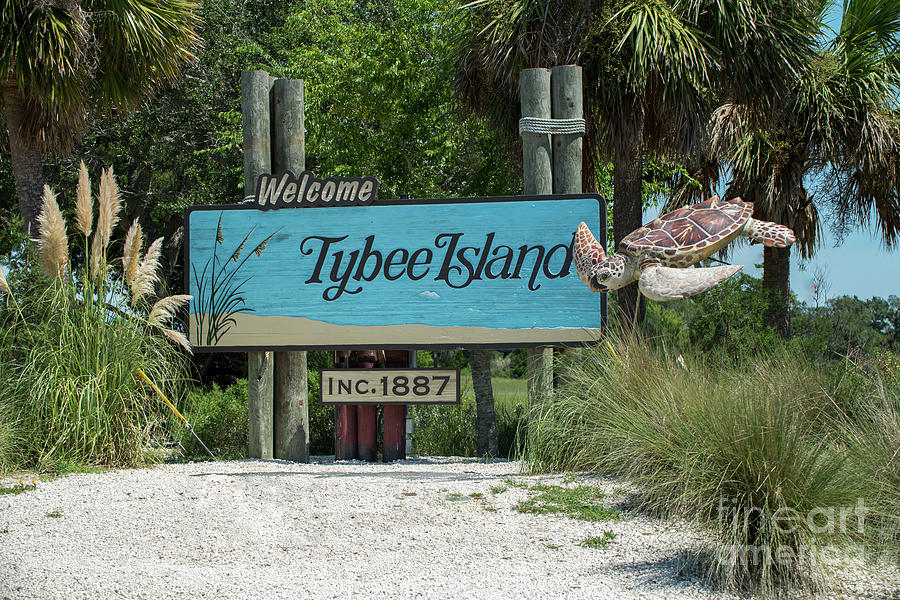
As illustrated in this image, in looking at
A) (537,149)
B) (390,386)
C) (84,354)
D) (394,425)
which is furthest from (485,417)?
(84,354)

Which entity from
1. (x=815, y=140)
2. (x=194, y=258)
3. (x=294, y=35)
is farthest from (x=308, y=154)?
(x=815, y=140)

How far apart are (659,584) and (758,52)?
7.62m

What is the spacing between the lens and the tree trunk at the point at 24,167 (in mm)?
10531

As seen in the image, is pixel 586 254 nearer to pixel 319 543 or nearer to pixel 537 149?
pixel 537 149

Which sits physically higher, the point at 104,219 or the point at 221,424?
the point at 104,219

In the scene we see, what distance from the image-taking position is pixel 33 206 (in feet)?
35.0

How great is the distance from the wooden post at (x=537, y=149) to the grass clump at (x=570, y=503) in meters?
2.13

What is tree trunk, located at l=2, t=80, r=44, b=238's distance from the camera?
10.5 m

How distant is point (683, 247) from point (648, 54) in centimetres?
335

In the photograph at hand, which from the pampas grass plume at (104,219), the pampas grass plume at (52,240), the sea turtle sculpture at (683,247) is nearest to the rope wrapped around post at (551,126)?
the sea turtle sculpture at (683,247)

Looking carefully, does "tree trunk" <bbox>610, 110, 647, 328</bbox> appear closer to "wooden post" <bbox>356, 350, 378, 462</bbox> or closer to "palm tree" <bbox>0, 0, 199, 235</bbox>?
"wooden post" <bbox>356, 350, 378, 462</bbox>

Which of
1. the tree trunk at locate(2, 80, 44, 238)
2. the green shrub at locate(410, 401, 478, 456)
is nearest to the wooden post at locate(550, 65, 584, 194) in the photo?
the green shrub at locate(410, 401, 478, 456)

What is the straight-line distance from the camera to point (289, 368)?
29.1 ft

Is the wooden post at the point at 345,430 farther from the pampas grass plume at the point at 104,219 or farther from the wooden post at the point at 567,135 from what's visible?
the wooden post at the point at 567,135
